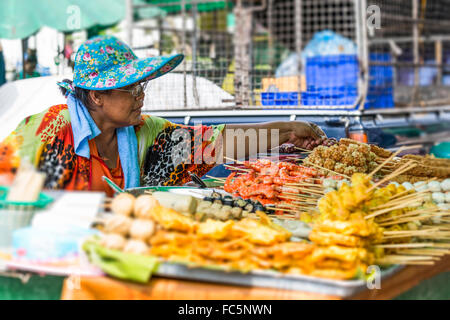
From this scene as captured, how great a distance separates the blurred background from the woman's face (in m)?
0.41

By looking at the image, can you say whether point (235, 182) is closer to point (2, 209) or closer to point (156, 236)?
point (156, 236)

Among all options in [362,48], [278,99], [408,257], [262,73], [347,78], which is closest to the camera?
[408,257]

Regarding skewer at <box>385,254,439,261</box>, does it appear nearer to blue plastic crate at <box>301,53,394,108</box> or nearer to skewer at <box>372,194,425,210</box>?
skewer at <box>372,194,425,210</box>

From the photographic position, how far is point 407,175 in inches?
99.5

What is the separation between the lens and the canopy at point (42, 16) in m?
5.03

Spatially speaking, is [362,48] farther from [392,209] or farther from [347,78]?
[392,209]

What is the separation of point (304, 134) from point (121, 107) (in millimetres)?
959

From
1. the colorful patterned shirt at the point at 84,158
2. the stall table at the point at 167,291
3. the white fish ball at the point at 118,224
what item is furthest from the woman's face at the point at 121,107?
the stall table at the point at 167,291

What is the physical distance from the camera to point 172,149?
280 centimetres

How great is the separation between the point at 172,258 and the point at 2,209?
0.56 metres

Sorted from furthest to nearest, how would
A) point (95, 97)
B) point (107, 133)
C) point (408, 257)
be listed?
point (107, 133)
point (95, 97)
point (408, 257)

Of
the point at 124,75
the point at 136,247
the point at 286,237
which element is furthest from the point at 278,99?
the point at 136,247

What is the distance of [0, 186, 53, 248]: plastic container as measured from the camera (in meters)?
1.52

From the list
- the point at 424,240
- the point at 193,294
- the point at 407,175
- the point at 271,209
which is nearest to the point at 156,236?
the point at 193,294
